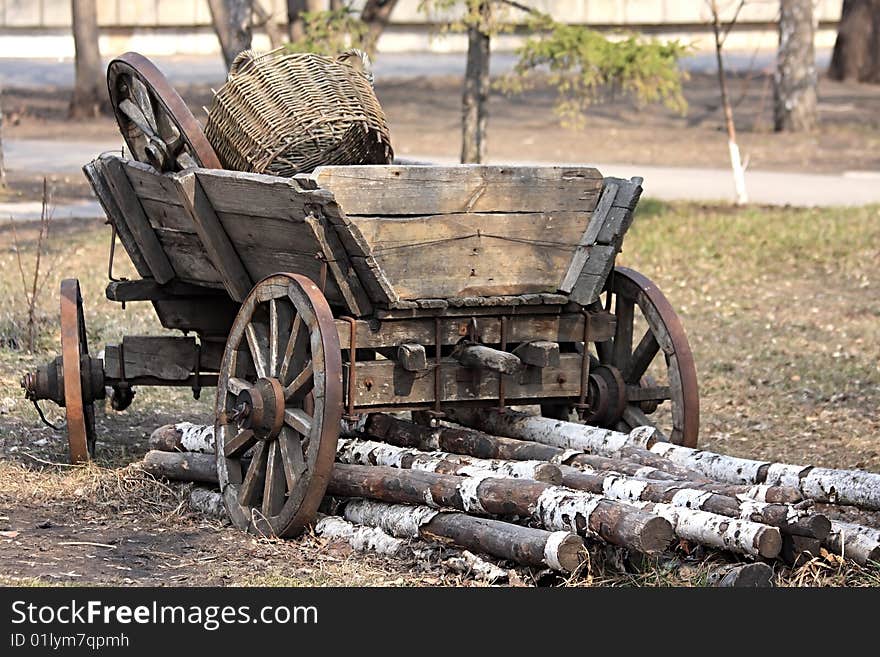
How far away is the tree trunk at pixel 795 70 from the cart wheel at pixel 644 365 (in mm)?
14335

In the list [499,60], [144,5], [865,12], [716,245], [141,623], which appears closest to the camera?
[141,623]

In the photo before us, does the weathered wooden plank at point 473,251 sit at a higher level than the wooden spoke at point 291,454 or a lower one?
higher

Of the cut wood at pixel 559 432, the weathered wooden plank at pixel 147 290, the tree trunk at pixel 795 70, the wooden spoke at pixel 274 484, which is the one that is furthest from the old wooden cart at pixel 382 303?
the tree trunk at pixel 795 70

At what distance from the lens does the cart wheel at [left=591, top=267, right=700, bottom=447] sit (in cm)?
599

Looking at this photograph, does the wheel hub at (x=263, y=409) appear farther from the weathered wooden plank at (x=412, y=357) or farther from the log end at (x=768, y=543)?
the log end at (x=768, y=543)

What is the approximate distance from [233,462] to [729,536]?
2.11 metres

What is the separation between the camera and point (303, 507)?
5.21 m

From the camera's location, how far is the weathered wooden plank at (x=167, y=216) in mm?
6121

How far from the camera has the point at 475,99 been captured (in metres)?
14.8

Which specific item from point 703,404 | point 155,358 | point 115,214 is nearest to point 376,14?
point 703,404

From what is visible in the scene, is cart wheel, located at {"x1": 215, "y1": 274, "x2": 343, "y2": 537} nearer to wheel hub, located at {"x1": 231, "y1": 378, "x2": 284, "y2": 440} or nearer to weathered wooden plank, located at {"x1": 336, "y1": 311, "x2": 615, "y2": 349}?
wheel hub, located at {"x1": 231, "y1": 378, "x2": 284, "y2": 440}

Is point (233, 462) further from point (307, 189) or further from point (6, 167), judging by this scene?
point (6, 167)

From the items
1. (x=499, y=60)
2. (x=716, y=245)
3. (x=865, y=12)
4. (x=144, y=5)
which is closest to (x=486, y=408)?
(x=716, y=245)

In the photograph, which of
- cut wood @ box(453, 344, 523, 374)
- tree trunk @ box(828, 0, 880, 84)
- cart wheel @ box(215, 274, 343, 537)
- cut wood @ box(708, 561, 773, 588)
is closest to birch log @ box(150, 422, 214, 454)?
cart wheel @ box(215, 274, 343, 537)
